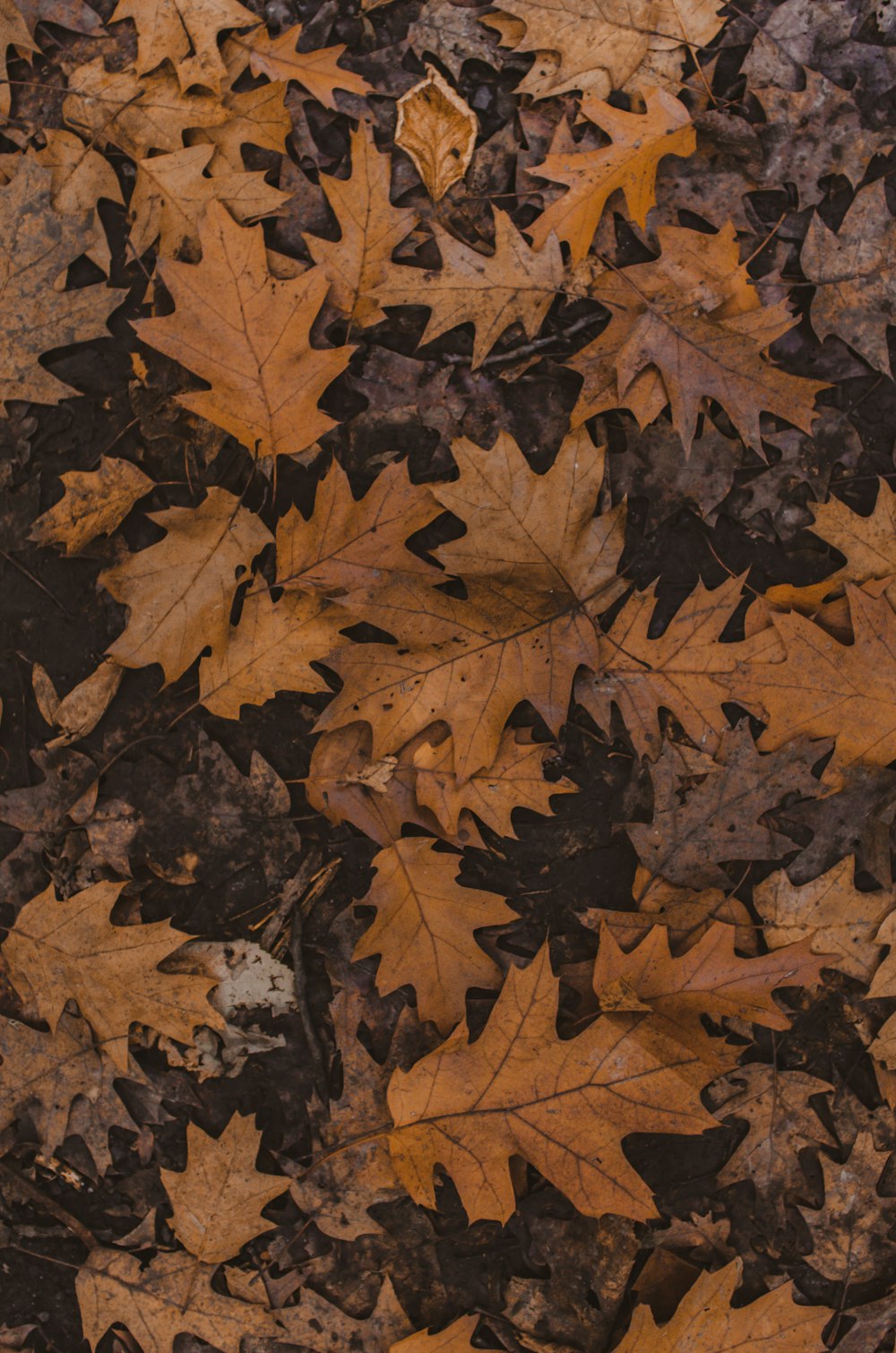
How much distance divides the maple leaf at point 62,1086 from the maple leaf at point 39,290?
172 centimetres

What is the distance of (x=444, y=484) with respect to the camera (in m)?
2.04

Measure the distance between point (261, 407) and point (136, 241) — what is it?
24.5 inches

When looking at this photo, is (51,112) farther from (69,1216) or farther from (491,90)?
(69,1216)

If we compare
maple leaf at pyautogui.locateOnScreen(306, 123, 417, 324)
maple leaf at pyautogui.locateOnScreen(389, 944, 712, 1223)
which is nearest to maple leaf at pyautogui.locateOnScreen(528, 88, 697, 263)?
maple leaf at pyautogui.locateOnScreen(306, 123, 417, 324)

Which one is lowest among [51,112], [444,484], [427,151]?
[444,484]

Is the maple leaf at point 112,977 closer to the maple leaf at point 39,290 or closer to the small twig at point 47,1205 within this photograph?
the small twig at point 47,1205

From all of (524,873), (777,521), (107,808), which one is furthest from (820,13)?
(107,808)

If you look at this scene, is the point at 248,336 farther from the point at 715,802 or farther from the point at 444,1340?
the point at 444,1340

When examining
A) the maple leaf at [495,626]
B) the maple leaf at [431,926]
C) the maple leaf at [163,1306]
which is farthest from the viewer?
the maple leaf at [163,1306]

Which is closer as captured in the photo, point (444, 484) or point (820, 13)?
point (444, 484)

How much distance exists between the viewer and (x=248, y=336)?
6.93 feet

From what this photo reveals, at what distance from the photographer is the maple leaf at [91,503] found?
2268 millimetres

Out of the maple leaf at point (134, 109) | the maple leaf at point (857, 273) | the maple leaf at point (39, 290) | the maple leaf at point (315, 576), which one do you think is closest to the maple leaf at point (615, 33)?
the maple leaf at point (857, 273)

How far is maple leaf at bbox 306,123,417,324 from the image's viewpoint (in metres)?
2.17
